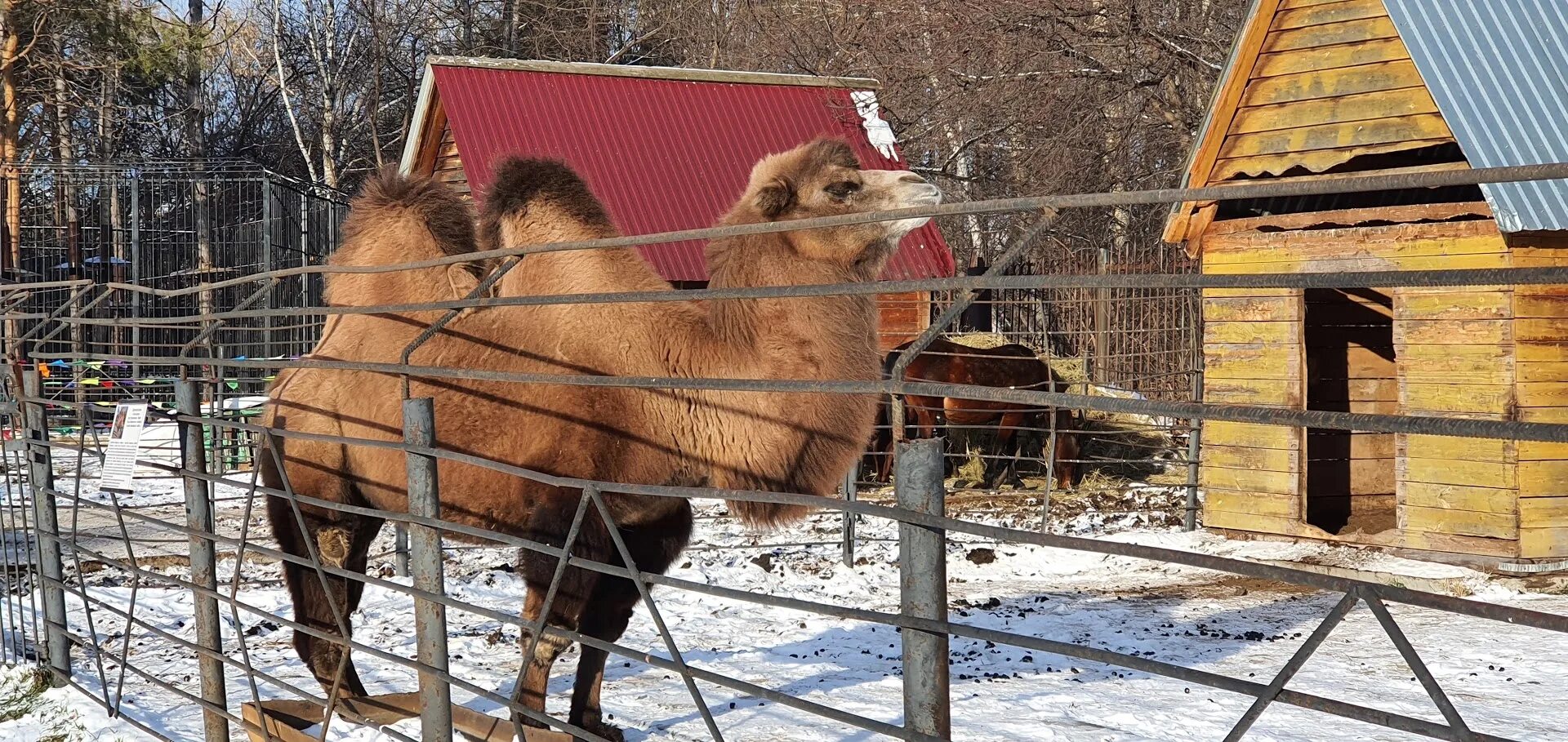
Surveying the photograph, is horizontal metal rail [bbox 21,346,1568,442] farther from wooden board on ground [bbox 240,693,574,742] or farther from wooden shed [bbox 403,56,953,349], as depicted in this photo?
wooden shed [bbox 403,56,953,349]

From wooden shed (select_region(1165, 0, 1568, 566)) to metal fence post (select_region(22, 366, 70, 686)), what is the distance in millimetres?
7523

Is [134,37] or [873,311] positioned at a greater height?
[134,37]

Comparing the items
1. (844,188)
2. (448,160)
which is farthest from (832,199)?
(448,160)

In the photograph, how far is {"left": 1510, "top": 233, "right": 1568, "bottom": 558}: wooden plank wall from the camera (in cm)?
895

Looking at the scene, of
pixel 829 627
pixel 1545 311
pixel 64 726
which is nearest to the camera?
pixel 64 726

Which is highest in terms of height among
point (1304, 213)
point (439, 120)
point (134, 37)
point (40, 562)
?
point (134, 37)

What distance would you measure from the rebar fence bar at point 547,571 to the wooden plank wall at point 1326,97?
3.42 metres

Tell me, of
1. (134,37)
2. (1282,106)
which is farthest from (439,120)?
(1282,106)

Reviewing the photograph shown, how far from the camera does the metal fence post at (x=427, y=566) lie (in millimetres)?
3752

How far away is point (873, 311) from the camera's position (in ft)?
16.4

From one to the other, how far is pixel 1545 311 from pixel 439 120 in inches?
579

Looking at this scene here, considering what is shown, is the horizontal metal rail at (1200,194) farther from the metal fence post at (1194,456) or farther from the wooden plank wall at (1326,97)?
the metal fence post at (1194,456)

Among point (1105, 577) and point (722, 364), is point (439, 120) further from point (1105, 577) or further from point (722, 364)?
point (722, 364)

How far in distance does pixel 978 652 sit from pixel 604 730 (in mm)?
2507
